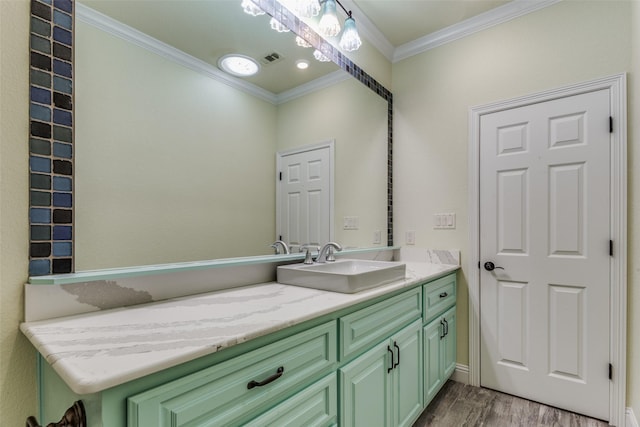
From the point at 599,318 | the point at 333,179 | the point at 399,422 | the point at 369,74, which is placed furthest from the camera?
the point at 369,74

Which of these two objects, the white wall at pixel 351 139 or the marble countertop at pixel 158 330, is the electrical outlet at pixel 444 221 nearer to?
the white wall at pixel 351 139

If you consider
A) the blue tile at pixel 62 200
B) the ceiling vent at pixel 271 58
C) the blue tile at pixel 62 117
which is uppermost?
the ceiling vent at pixel 271 58

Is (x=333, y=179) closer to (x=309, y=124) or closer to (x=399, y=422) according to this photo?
(x=309, y=124)

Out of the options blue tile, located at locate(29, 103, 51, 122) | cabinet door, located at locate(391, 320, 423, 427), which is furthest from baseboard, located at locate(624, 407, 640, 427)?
blue tile, located at locate(29, 103, 51, 122)

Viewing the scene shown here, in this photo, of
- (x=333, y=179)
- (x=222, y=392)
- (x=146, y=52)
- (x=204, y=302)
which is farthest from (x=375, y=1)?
(x=222, y=392)

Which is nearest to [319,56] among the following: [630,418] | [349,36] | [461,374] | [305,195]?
[349,36]

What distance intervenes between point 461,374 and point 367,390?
1.39 m

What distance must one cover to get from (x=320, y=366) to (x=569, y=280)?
1766 mm

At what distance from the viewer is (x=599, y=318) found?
5.92 feet

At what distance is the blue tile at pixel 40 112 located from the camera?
893mm

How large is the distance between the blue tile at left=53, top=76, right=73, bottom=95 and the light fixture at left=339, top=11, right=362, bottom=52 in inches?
63.5

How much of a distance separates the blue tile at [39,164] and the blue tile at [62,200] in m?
0.08

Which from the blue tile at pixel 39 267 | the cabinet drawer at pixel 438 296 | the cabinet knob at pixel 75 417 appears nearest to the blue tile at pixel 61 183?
the blue tile at pixel 39 267

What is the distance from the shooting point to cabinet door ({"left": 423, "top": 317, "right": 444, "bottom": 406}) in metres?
1.78
